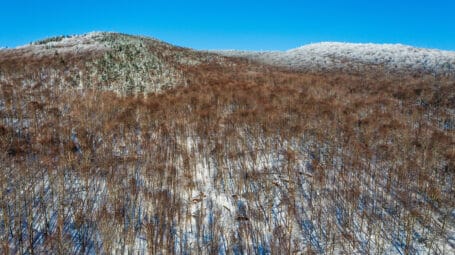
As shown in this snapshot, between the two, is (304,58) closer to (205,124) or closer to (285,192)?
(205,124)

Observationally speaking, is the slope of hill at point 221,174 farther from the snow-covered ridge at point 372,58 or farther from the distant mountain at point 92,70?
the snow-covered ridge at point 372,58

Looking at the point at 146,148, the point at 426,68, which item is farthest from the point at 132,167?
the point at 426,68

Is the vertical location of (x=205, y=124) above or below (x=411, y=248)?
above

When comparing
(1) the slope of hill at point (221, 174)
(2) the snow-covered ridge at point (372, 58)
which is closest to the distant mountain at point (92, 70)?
(1) the slope of hill at point (221, 174)

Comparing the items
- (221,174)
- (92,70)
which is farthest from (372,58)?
(221,174)

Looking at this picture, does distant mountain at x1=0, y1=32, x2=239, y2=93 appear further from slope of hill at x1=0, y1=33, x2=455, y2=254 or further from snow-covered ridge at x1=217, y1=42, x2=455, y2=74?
snow-covered ridge at x1=217, y1=42, x2=455, y2=74

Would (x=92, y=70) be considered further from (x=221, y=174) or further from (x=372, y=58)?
(x=372, y=58)
